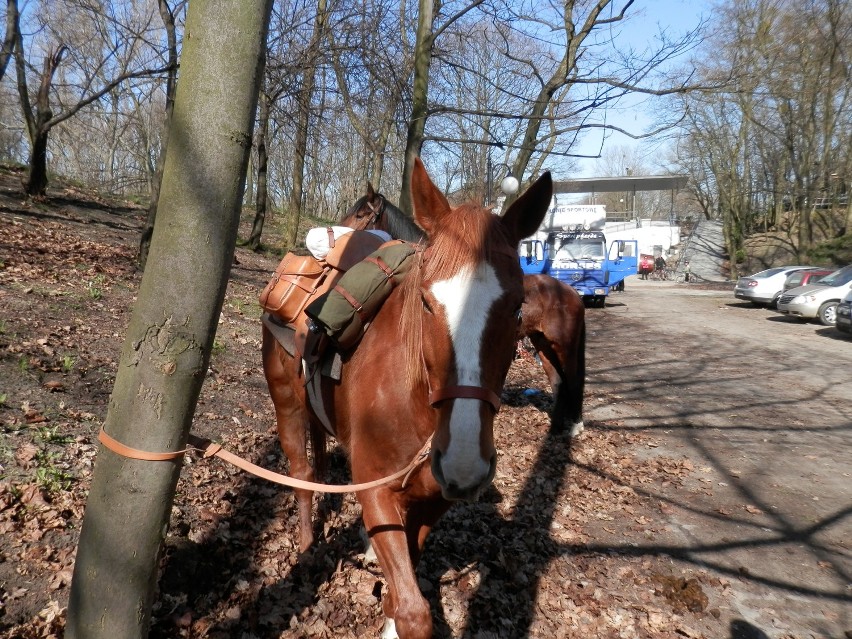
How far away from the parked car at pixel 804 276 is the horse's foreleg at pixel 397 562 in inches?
906

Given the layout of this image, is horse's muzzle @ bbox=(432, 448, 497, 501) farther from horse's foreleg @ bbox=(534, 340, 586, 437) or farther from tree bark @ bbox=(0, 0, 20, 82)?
tree bark @ bbox=(0, 0, 20, 82)

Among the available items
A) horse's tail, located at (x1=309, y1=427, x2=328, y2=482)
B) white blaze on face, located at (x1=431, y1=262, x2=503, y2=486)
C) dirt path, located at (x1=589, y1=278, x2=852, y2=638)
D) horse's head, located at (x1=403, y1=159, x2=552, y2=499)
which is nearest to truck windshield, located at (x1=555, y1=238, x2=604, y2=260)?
dirt path, located at (x1=589, y1=278, x2=852, y2=638)

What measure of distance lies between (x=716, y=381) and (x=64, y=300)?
10.3 meters

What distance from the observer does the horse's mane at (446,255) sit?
2.27 meters

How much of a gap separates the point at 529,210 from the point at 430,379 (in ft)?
3.10

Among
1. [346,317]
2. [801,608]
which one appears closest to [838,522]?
[801,608]

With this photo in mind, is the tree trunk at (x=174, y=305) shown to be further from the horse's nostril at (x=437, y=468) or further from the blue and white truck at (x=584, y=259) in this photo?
the blue and white truck at (x=584, y=259)

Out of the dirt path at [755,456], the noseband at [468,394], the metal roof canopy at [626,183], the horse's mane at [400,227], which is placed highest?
the metal roof canopy at [626,183]

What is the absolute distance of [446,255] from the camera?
229 cm

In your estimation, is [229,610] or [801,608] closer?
[229,610]

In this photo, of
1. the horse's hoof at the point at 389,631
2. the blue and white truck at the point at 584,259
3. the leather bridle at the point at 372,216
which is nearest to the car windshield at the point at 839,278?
the blue and white truck at the point at 584,259

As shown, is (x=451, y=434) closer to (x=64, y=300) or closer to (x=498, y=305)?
(x=498, y=305)

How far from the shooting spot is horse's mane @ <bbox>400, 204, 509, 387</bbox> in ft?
7.45

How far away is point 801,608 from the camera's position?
3631mm
